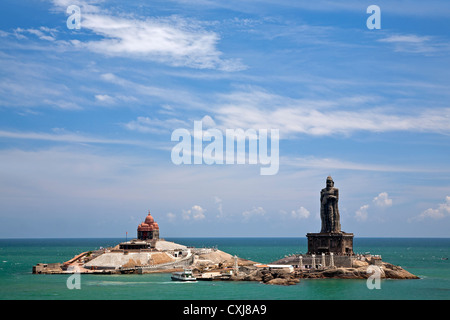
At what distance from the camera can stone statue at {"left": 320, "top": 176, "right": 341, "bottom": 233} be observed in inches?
5084

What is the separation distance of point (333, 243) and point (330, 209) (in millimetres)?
7273

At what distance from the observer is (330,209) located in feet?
426

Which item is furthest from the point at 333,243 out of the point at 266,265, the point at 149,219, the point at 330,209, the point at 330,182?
the point at 149,219

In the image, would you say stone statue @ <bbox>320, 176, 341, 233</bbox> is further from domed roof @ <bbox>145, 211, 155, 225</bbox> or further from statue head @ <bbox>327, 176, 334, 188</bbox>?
domed roof @ <bbox>145, 211, 155, 225</bbox>

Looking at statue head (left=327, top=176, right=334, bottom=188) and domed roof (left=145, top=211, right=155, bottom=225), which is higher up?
statue head (left=327, top=176, right=334, bottom=188)

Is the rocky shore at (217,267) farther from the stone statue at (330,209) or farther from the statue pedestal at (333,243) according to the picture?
the stone statue at (330,209)

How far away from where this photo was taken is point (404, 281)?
359ft

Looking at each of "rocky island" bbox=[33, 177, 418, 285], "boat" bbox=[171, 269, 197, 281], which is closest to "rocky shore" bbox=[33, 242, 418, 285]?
"rocky island" bbox=[33, 177, 418, 285]

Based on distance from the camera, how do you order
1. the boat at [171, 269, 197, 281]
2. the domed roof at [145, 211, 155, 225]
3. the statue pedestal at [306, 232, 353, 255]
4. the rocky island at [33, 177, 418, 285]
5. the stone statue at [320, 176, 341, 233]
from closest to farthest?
the boat at [171, 269, 197, 281], the rocky island at [33, 177, 418, 285], the statue pedestal at [306, 232, 353, 255], the stone statue at [320, 176, 341, 233], the domed roof at [145, 211, 155, 225]

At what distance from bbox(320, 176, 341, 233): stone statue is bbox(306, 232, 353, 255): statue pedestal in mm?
1643

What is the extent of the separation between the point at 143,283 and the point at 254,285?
63.4ft

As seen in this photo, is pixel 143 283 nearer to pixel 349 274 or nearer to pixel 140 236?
pixel 349 274

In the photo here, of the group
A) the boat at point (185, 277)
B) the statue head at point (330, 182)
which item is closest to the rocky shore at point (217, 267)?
the boat at point (185, 277)
